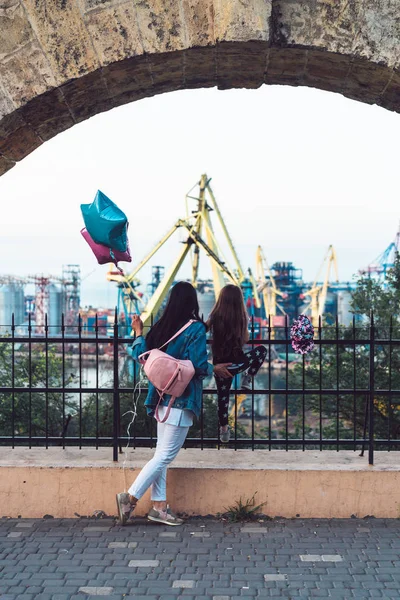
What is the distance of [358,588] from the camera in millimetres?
3607

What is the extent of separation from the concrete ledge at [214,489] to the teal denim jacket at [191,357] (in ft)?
2.13

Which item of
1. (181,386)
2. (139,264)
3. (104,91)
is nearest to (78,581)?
(181,386)

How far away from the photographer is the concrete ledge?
473 centimetres

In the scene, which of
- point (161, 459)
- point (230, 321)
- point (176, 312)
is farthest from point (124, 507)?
point (230, 321)

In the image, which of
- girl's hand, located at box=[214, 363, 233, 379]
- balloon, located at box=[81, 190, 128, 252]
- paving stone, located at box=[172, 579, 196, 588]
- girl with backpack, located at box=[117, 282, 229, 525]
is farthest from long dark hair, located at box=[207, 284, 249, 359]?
paving stone, located at box=[172, 579, 196, 588]

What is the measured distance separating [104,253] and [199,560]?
225 cm

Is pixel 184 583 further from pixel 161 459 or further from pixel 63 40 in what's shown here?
pixel 63 40

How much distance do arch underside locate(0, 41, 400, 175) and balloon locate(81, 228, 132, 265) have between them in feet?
2.57

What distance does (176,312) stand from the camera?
4461 mm

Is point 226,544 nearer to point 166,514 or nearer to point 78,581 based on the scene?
point 166,514

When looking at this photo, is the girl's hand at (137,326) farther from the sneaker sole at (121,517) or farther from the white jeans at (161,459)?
the sneaker sole at (121,517)

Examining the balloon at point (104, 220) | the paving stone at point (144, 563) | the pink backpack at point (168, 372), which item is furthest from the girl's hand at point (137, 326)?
the paving stone at point (144, 563)

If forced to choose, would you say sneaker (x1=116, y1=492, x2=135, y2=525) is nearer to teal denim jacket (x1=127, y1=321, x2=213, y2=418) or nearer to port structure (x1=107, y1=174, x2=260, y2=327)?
teal denim jacket (x1=127, y1=321, x2=213, y2=418)

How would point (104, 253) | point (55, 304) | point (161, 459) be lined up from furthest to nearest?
point (55, 304) → point (104, 253) → point (161, 459)
